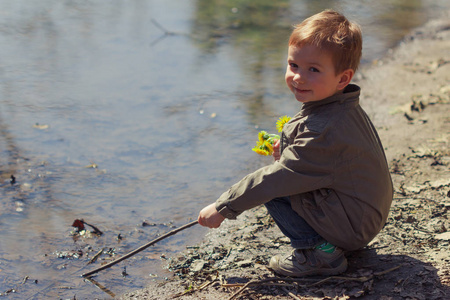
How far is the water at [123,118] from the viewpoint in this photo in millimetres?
3346

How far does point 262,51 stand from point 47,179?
360 cm

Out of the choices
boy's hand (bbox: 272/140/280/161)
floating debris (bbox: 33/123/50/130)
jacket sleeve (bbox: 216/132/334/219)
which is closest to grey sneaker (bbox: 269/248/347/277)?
jacket sleeve (bbox: 216/132/334/219)

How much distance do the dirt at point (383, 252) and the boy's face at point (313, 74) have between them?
88 centimetres

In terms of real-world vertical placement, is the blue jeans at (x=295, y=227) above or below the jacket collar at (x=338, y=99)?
below

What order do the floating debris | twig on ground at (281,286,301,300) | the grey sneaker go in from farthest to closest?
the floating debris → the grey sneaker → twig on ground at (281,286,301,300)

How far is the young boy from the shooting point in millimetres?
Answer: 2479

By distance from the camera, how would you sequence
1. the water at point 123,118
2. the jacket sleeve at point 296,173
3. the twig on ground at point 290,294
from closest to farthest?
the jacket sleeve at point 296,173 < the twig on ground at point 290,294 < the water at point 123,118

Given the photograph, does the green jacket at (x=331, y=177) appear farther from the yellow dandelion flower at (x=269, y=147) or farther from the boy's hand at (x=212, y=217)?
the yellow dandelion flower at (x=269, y=147)

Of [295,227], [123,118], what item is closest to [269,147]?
[295,227]

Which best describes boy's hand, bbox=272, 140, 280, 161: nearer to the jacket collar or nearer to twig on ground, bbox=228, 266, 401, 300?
the jacket collar

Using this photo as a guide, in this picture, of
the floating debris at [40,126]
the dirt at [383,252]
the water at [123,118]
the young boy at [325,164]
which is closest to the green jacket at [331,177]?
the young boy at [325,164]

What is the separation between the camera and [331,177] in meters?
2.50

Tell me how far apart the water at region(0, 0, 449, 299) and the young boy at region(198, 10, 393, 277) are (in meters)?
0.90

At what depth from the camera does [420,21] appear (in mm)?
8523
